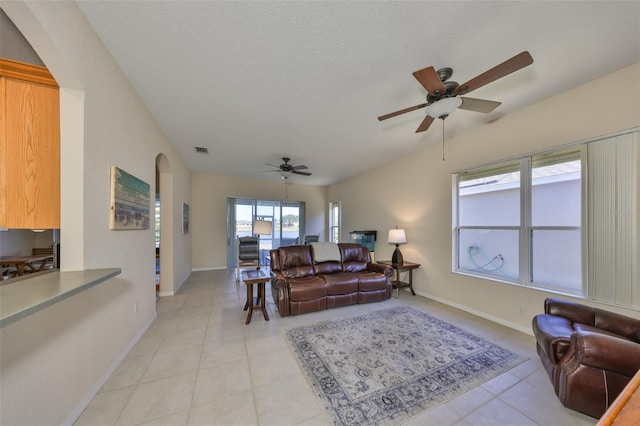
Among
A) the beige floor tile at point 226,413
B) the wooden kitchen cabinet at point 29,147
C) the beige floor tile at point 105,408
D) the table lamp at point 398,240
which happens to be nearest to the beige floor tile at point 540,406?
the beige floor tile at point 226,413

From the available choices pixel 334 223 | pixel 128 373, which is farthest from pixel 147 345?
pixel 334 223

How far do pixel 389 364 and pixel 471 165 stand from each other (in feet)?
9.93

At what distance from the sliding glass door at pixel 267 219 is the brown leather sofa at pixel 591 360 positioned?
18.7ft

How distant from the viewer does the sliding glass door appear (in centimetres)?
662

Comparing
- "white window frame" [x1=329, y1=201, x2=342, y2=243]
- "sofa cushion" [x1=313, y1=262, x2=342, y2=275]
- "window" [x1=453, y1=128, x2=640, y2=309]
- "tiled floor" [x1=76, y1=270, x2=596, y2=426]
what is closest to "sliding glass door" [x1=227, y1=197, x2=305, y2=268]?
"white window frame" [x1=329, y1=201, x2=342, y2=243]

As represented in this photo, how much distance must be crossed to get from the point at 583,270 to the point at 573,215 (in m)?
0.60

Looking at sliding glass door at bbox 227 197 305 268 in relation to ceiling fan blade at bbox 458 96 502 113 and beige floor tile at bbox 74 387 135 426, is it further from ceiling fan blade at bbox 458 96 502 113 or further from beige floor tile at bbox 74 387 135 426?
ceiling fan blade at bbox 458 96 502 113

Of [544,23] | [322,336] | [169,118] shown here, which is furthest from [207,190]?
[544,23]

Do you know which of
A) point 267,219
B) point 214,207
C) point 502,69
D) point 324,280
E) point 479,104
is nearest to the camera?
point 502,69

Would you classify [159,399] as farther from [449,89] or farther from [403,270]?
[403,270]

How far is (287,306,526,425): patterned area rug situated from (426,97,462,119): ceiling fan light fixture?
7.90 ft

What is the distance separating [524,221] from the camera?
9.20 feet

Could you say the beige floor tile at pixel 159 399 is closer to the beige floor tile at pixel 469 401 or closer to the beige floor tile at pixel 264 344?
the beige floor tile at pixel 264 344

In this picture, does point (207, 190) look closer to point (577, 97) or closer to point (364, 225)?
point (364, 225)
